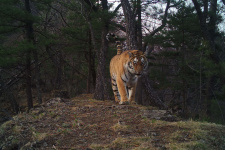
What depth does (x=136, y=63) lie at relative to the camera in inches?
222

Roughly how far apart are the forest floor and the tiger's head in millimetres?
1176

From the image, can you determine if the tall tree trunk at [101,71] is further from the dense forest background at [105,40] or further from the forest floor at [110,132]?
the forest floor at [110,132]

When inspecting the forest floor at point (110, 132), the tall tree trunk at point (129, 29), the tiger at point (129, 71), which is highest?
the tall tree trunk at point (129, 29)

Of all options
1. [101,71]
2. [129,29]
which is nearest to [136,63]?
[129,29]

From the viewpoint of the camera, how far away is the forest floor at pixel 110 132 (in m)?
3.02

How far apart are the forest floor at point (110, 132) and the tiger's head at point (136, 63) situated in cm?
118

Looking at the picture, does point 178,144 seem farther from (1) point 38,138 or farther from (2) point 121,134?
(1) point 38,138

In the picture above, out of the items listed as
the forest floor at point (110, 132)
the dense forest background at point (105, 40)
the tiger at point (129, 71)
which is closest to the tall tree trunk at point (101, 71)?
the dense forest background at point (105, 40)

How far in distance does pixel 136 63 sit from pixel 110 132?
2.50m

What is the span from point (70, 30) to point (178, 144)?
31.5ft

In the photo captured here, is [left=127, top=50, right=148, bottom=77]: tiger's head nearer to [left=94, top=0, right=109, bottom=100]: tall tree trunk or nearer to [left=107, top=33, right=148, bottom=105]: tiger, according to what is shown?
[left=107, top=33, right=148, bottom=105]: tiger

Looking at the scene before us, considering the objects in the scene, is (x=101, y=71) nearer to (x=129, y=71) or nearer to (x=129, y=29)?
(x=129, y=29)

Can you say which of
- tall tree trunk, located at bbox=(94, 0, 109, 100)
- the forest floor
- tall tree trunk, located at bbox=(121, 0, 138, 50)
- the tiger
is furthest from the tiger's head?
tall tree trunk, located at bbox=(94, 0, 109, 100)

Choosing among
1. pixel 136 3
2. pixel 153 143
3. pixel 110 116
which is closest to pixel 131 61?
pixel 110 116
